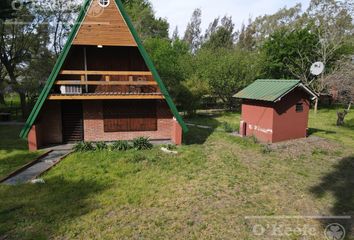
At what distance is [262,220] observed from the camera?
6828mm

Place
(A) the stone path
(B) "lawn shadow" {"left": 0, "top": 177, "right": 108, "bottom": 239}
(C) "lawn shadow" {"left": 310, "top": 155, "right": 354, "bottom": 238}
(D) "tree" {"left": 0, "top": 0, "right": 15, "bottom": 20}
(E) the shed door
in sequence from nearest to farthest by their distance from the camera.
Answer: (B) "lawn shadow" {"left": 0, "top": 177, "right": 108, "bottom": 239} → (C) "lawn shadow" {"left": 310, "top": 155, "right": 354, "bottom": 238} → (A) the stone path → (D) "tree" {"left": 0, "top": 0, "right": 15, "bottom": 20} → (E) the shed door

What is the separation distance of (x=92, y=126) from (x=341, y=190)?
1202 cm

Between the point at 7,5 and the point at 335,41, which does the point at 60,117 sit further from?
the point at 335,41

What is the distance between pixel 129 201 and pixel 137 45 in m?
8.41

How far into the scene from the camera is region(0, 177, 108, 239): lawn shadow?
6060 millimetres

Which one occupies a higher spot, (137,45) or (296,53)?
(296,53)

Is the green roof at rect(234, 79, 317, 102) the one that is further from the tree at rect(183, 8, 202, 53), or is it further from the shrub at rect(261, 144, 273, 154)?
the tree at rect(183, 8, 202, 53)

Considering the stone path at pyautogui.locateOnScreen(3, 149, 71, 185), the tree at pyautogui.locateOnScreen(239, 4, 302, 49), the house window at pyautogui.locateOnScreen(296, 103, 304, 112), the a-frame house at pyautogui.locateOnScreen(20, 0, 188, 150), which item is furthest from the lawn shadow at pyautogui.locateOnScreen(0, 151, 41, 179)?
the tree at pyautogui.locateOnScreen(239, 4, 302, 49)

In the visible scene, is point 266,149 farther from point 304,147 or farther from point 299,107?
point 299,107

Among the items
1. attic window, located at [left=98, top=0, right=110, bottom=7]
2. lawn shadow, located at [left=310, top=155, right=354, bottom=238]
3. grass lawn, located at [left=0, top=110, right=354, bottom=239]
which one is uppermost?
attic window, located at [left=98, top=0, right=110, bottom=7]

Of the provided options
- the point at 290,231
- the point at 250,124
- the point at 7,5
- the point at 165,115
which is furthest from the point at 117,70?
the point at 290,231

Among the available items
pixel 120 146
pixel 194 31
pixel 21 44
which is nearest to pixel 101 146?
pixel 120 146

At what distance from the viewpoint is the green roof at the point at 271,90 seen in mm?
15340

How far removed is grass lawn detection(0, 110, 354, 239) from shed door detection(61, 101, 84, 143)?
2.70 meters
